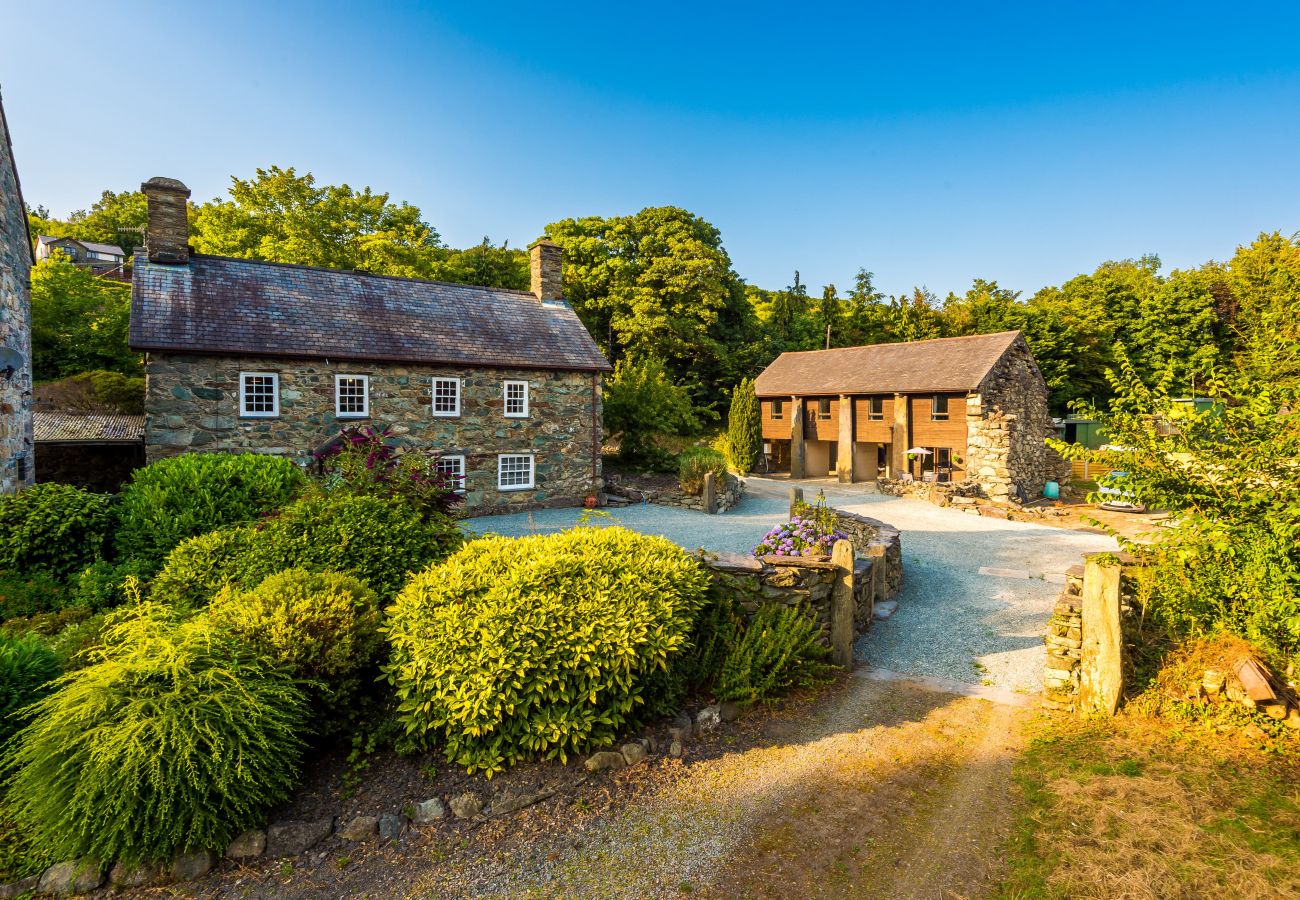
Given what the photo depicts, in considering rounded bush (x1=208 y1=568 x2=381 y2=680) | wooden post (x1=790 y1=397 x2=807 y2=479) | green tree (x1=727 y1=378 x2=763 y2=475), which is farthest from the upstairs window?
rounded bush (x1=208 y1=568 x2=381 y2=680)

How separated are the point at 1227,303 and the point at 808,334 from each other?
2688 centimetres

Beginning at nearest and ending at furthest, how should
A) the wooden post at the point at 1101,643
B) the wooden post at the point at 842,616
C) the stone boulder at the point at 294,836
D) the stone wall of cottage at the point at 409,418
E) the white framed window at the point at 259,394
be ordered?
the stone boulder at the point at 294,836 < the wooden post at the point at 1101,643 < the wooden post at the point at 842,616 < the stone wall of cottage at the point at 409,418 < the white framed window at the point at 259,394

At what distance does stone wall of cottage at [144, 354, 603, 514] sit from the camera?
50.3 feet

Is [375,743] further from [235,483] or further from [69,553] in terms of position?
[69,553]

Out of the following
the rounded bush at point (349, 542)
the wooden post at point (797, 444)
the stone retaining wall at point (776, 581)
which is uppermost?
the wooden post at point (797, 444)

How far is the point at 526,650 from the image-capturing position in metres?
5.00

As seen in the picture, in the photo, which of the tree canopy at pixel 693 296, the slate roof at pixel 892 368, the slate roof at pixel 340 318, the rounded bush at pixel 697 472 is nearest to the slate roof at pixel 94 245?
the tree canopy at pixel 693 296

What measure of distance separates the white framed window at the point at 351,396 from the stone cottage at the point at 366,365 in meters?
0.04

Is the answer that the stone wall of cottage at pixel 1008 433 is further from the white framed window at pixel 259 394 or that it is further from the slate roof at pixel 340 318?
the white framed window at pixel 259 394

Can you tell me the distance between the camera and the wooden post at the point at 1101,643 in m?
5.77

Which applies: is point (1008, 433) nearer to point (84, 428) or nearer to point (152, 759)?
point (152, 759)

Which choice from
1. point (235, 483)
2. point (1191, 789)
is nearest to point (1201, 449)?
point (1191, 789)

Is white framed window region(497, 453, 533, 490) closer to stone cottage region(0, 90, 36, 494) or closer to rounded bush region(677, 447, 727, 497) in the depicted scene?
rounded bush region(677, 447, 727, 497)

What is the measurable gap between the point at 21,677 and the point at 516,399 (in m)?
15.3
